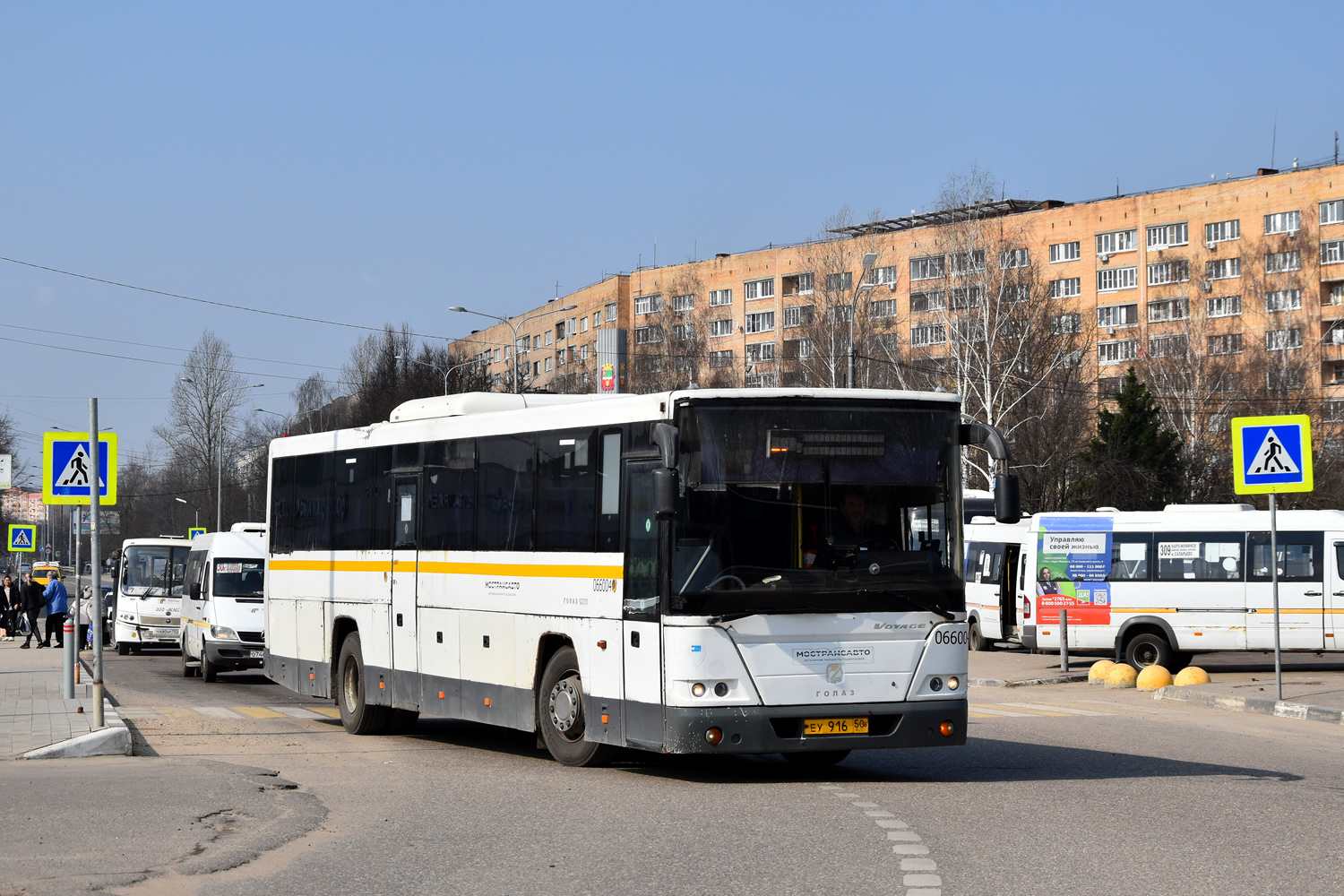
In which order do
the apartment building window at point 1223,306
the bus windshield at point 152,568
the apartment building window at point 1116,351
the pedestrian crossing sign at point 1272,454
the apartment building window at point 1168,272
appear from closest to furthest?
the pedestrian crossing sign at point 1272,454 → the bus windshield at point 152,568 → the apartment building window at point 1223,306 → the apartment building window at point 1168,272 → the apartment building window at point 1116,351

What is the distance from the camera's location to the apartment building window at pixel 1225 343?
2906 inches

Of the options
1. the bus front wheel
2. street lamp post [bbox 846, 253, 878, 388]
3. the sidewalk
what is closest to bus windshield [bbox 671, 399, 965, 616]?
the sidewalk

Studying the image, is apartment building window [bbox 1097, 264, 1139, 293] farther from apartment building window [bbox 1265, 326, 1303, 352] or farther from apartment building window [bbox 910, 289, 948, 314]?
apartment building window [bbox 910, 289, 948, 314]

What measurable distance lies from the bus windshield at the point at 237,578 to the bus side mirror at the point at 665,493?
712 inches

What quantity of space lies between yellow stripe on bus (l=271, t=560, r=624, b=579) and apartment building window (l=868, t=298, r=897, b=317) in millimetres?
50145

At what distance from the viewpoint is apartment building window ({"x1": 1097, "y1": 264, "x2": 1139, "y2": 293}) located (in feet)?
276

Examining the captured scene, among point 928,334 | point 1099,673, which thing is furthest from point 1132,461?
point 1099,673

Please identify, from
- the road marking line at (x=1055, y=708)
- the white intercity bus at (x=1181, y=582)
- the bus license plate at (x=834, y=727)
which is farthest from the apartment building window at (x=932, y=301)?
the bus license plate at (x=834, y=727)


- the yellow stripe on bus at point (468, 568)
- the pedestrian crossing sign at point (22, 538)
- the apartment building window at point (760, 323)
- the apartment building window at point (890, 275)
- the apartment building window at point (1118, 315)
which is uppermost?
the apartment building window at point (890, 275)

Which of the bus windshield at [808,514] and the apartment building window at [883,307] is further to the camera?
the apartment building window at [883,307]

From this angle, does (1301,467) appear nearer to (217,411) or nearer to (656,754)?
(656,754)

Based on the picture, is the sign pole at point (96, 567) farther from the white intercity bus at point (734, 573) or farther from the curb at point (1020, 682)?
the curb at point (1020, 682)

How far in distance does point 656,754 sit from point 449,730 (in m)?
4.09

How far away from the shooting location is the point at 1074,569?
28844 mm
